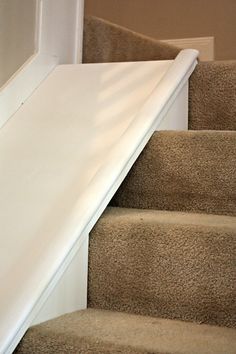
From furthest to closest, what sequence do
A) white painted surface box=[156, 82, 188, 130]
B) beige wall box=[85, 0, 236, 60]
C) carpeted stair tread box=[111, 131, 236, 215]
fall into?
beige wall box=[85, 0, 236, 60] → white painted surface box=[156, 82, 188, 130] → carpeted stair tread box=[111, 131, 236, 215]

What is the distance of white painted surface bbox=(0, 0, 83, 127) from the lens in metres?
1.51

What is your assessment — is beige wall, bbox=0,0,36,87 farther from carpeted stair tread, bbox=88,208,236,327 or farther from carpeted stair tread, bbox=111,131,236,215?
carpeted stair tread, bbox=88,208,236,327

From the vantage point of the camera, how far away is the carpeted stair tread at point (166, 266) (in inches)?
40.6

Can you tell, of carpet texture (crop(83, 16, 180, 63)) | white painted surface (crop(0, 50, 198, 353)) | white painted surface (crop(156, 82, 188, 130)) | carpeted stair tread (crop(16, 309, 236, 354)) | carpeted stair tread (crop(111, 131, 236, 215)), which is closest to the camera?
carpeted stair tread (crop(16, 309, 236, 354))

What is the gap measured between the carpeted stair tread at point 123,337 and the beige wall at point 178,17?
7.06ft

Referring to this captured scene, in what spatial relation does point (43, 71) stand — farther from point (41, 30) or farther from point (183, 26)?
point (183, 26)

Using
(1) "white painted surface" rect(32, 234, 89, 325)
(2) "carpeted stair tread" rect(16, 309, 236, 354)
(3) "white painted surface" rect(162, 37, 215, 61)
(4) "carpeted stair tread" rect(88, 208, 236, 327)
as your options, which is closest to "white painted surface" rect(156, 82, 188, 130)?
(4) "carpeted stair tread" rect(88, 208, 236, 327)

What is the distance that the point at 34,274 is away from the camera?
1.01 metres

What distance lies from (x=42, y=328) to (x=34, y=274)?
0.35 feet

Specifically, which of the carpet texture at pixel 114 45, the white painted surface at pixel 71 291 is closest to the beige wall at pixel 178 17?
the carpet texture at pixel 114 45

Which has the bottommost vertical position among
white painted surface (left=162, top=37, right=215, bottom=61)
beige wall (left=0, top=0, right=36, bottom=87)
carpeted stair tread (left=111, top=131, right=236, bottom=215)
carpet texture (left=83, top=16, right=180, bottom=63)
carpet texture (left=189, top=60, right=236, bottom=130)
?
carpeted stair tread (left=111, top=131, right=236, bottom=215)

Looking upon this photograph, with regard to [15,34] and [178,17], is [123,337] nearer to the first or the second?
[15,34]

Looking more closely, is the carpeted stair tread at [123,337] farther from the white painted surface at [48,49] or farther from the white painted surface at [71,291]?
the white painted surface at [48,49]

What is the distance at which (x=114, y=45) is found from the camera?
2.01 metres
